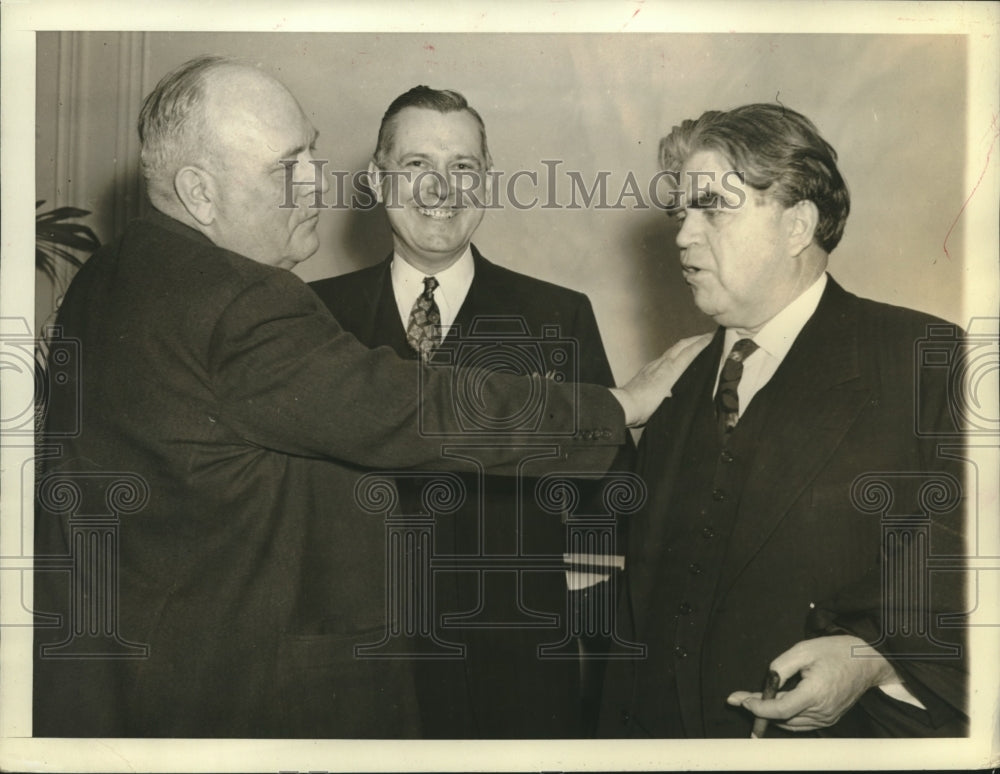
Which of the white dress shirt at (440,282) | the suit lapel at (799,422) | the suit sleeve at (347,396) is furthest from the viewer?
the white dress shirt at (440,282)

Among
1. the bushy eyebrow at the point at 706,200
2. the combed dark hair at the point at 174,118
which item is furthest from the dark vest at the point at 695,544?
the combed dark hair at the point at 174,118

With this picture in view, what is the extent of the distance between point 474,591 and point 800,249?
3.51 ft

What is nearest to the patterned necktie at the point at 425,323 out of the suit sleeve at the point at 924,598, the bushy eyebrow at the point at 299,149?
the bushy eyebrow at the point at 299,149

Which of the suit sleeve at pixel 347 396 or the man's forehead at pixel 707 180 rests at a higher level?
the man's forehead at pixel 707 180

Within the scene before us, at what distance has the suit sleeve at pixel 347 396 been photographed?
7.44 feet

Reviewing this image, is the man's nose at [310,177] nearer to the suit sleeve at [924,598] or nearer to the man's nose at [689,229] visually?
the man's nose at [689,229]

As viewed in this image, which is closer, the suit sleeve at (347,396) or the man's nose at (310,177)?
the suit sleeve at (347,396)

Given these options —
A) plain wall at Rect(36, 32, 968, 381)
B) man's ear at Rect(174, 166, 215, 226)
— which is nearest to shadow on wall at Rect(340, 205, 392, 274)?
plain wall at Rect(36, 32, 968, 381)

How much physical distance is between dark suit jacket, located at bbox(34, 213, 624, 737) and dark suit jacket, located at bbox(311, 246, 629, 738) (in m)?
0.09

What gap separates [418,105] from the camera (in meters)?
Answer: 2.48

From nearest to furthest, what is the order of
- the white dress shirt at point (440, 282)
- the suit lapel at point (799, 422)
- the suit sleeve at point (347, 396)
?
the suit sleeve at point (347, 396)
the suit lapel at point (799, 422)
the white dress shirt at point (440, 282)

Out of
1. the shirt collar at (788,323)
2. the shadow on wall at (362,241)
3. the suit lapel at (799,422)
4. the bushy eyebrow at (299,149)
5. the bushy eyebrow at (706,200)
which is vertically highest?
the bushy eyebrow at (299,149)

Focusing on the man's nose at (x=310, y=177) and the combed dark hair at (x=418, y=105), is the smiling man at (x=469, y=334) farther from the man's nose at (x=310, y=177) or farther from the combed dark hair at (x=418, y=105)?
the man's nose at (x=310, y=177)

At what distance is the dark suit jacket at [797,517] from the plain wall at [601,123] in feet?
0.51
